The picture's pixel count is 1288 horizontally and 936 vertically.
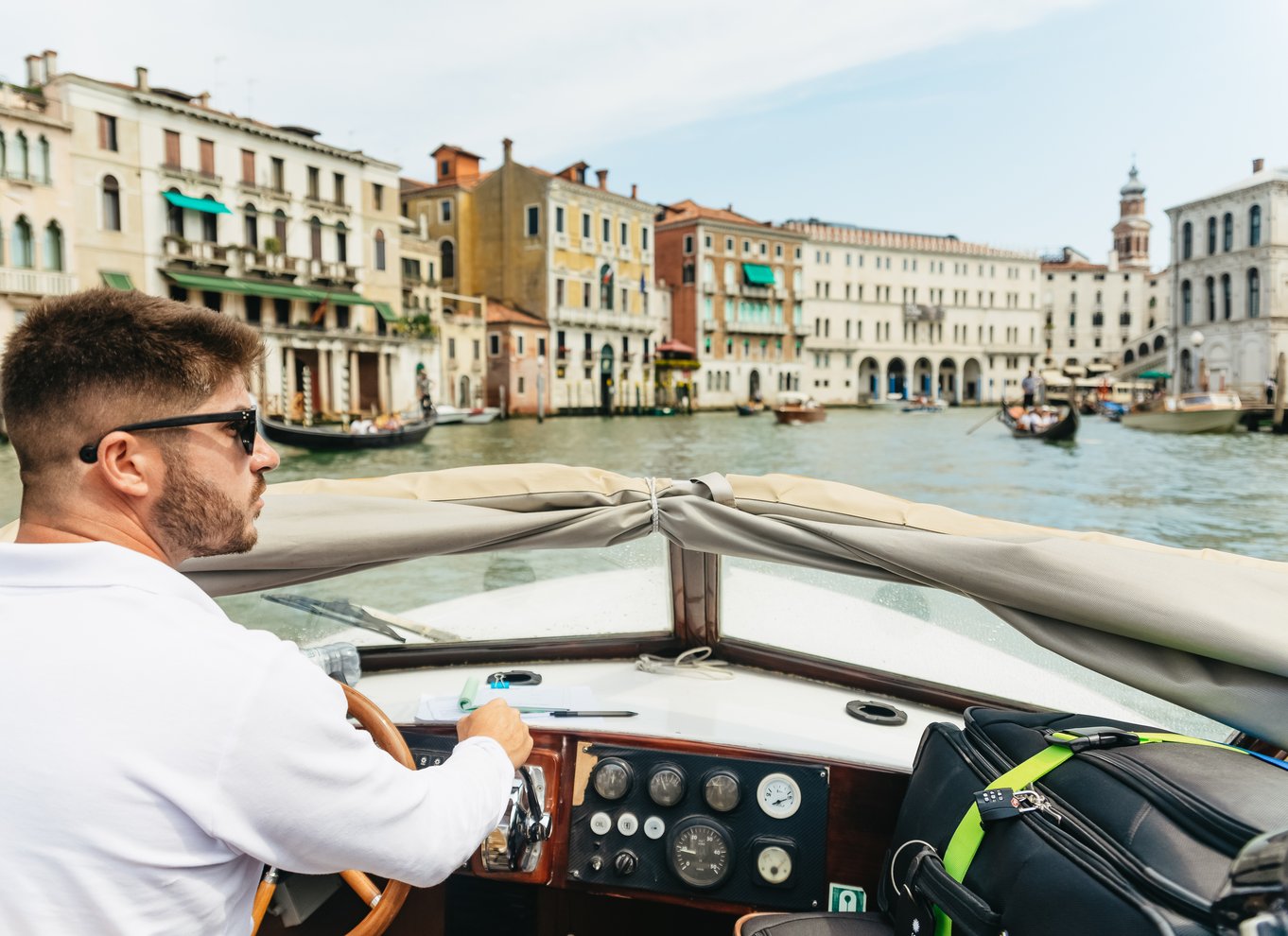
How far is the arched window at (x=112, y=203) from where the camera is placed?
2100cm

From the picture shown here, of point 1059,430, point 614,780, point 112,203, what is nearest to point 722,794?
point 614,780

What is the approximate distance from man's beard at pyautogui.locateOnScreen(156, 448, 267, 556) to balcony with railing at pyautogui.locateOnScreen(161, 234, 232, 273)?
951 inches

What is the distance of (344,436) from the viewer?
17.7m

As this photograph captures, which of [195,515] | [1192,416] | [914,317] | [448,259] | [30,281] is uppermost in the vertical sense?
[448,259]

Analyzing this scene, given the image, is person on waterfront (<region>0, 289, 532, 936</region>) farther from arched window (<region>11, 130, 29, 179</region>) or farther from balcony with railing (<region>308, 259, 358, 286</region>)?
balcony with railing (<region>308, 259, 358, 286</region>)

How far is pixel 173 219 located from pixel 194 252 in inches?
36.5

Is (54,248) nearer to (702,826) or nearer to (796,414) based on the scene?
(796,414)

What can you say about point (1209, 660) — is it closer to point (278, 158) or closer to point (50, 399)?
point (50, 399)

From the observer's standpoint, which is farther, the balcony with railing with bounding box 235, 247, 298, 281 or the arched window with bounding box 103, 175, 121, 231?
the balcony with railing with bounding box 235, 247, 298, 281

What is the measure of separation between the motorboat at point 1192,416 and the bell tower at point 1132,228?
38.8 m

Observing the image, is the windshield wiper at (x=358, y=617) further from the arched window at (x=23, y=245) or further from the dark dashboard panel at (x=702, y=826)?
the arched window at (x=23, y=245)

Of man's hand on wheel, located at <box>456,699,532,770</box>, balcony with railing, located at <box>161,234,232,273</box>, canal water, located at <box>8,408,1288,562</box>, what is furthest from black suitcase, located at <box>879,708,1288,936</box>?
balcony with railing, located at <box>161,234,232,273</box>

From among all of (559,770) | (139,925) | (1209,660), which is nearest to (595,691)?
(559,770)

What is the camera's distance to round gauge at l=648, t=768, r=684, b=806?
5.13ft
